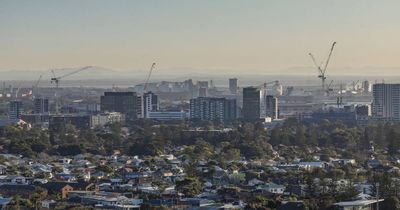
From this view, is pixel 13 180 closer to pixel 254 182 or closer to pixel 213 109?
pixel 254 182

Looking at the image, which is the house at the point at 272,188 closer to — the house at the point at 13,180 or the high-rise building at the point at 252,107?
the house at the point at 13,180

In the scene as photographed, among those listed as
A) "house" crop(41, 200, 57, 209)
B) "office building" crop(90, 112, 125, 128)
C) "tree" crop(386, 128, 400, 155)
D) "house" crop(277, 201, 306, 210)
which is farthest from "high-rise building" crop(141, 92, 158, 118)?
"house" crop(277, 201, 306, 210)

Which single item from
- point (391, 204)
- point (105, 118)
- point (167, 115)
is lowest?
point (167, 115)

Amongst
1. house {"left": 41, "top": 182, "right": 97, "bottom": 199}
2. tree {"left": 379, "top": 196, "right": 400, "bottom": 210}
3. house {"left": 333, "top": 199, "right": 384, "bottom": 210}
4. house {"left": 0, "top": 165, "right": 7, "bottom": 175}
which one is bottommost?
house {"left": 0, "top": 165, "right": 7, "bottom": 175}

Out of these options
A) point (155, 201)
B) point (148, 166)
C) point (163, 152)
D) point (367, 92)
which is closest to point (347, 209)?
point (155, 201)

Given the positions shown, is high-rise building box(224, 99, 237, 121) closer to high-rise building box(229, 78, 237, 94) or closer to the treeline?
the treeline

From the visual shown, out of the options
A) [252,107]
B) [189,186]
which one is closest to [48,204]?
[189,186]
